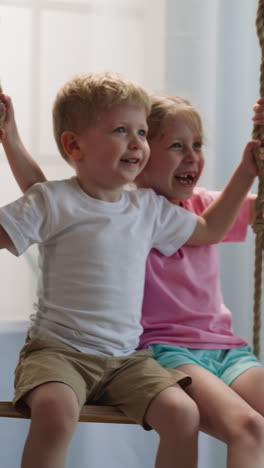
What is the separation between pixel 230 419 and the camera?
3.99ft

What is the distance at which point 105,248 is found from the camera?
1323 millimetres

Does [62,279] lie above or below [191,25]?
below

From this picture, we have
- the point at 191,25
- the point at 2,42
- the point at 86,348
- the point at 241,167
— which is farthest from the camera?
the point at 191,25

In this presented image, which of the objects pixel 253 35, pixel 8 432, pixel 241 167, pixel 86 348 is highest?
pixel 253 35

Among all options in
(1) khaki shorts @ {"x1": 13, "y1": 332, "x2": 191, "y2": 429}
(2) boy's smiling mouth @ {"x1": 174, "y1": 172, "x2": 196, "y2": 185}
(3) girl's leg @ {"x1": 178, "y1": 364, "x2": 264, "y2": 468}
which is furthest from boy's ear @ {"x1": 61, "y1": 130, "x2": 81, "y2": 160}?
(3) girl's leg @ {"x1": 178, "y1": 364, "x2": 264, "y2": 468}

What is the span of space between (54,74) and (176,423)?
3.11 feet

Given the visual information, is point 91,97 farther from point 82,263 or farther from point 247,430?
point 247,430

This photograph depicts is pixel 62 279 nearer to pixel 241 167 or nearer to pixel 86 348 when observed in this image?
pixel 86 348

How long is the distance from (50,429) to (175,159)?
571 millimetres

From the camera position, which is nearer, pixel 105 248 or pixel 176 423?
pixel 176 423

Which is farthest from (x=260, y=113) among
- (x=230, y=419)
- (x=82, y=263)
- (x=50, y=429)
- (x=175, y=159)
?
(x=50, y=429)

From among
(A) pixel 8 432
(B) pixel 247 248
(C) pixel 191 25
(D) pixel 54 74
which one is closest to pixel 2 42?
(D) pixel 54 74

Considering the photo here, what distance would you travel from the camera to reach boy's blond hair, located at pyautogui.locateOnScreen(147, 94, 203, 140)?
1486mm

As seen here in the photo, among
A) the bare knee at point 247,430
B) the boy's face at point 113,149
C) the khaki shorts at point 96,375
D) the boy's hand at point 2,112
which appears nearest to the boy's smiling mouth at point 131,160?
the boy's face at point 113,149
